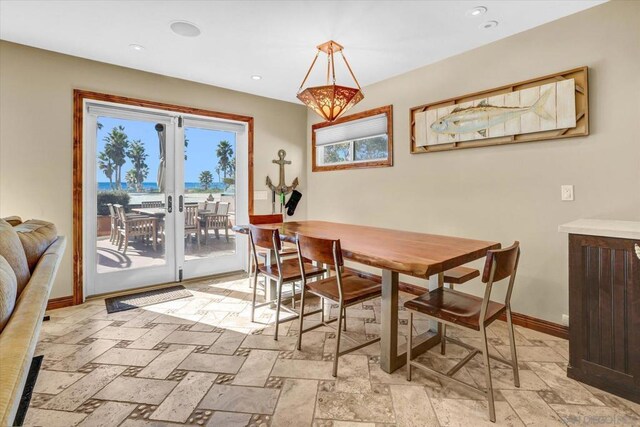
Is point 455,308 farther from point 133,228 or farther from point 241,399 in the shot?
point 133,228

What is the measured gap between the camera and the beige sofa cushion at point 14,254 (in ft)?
4.20

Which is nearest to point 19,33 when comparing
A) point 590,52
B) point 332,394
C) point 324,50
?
point 324,50

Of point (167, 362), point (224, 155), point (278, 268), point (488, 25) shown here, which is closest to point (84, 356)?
point (167, 362)

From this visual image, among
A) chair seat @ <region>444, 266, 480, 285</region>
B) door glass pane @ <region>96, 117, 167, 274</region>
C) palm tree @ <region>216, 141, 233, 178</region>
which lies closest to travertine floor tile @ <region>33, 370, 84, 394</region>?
door glass pane @ <region>96, 117, 167, 274</region>

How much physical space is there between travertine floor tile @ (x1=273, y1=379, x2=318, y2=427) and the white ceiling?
2579 mm

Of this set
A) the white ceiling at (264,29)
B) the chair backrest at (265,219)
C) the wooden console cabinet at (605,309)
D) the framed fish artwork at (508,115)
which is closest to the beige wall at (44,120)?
the white ceiling at (264,29)

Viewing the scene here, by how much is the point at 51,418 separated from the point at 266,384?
109cm

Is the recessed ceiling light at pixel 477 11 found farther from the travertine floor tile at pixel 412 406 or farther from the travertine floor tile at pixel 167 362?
the travertine floor tile at pixel 167 362

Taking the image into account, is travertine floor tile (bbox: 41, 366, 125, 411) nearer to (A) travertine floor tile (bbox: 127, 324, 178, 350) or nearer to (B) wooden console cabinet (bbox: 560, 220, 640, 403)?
(A) travertine floor tile (bbox: 127, 324, 178, 350)

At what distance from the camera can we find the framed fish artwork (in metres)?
2.39

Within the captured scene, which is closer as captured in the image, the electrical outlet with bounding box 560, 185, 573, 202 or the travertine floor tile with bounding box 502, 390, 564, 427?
the travertine floor tile with bounding box 502, 390, 564, 427

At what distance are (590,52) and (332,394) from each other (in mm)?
2976

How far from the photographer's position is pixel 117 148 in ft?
11.9

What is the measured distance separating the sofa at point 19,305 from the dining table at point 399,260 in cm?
142
